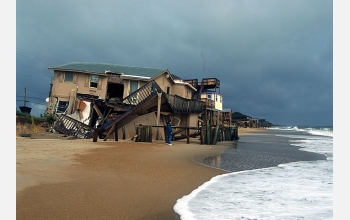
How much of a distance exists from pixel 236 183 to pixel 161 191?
267cm

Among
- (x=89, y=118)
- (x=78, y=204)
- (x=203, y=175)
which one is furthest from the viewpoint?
(x=89, y=118)

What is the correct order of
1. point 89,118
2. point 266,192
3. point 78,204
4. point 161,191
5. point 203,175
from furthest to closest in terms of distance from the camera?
point 89,118 → point 203,175 → point 266,192 → point 161,191 → point 78,204

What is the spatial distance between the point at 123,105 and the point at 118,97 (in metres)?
10.9

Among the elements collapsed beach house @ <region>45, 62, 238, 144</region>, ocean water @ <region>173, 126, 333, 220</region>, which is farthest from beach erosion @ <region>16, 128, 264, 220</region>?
collapsed beach house @ <region>45, 62, 238, 144</region>

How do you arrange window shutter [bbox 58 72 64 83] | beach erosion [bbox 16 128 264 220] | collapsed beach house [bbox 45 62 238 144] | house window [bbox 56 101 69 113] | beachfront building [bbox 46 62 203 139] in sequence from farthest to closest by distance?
window shutter [bbox 58 72 64 83]
house window [bbox 56 101 69 113]
beachfront building [bbox 46 62 203 139]
collapsed beach house [bbox 45 62 238 144]
beach erosion [bbox 16 128 264 220]

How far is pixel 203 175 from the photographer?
29.1ft

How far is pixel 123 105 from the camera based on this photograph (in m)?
23.9

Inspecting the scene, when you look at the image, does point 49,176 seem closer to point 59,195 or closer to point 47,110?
point 59,195

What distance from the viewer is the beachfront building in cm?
2331

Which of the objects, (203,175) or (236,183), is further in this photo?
(203,175)

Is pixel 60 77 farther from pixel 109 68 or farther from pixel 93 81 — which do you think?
pixel 109 68

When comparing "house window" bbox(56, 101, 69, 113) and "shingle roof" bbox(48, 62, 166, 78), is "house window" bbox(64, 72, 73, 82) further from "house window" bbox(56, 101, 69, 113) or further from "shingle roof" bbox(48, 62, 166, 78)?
"house window" bbox(56, 101, 69, 113)
